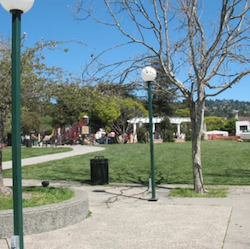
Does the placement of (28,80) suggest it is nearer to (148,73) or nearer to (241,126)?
(148,73)

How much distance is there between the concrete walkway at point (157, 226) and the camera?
5.46 m

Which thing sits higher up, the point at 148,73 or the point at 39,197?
the point at 148,73

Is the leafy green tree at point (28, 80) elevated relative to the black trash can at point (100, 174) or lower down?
elevated

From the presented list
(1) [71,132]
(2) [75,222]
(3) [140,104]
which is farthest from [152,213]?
(3) [140,104]

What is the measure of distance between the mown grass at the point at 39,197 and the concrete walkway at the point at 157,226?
67 centimetres

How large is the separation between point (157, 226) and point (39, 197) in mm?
2407

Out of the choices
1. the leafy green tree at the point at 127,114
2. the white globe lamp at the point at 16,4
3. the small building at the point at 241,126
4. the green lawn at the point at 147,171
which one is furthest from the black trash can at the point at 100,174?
the small building at the point at 241,126

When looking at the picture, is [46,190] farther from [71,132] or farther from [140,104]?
[140,104]

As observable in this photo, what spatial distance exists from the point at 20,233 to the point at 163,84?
26.0 ft

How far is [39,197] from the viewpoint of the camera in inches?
289

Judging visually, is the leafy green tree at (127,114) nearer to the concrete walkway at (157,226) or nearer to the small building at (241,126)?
the small building at (241,126)

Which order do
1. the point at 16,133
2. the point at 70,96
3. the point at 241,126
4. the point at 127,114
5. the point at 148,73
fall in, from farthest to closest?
1. the point at 241,126
2. the point at 127,114
3. the point at 148,73
4. the point at 70,96
5. the point at 16,133

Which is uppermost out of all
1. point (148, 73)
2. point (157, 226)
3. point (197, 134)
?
point (148, 73)

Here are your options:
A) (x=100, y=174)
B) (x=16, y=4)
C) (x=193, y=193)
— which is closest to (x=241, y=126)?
(x=100, y=174)
